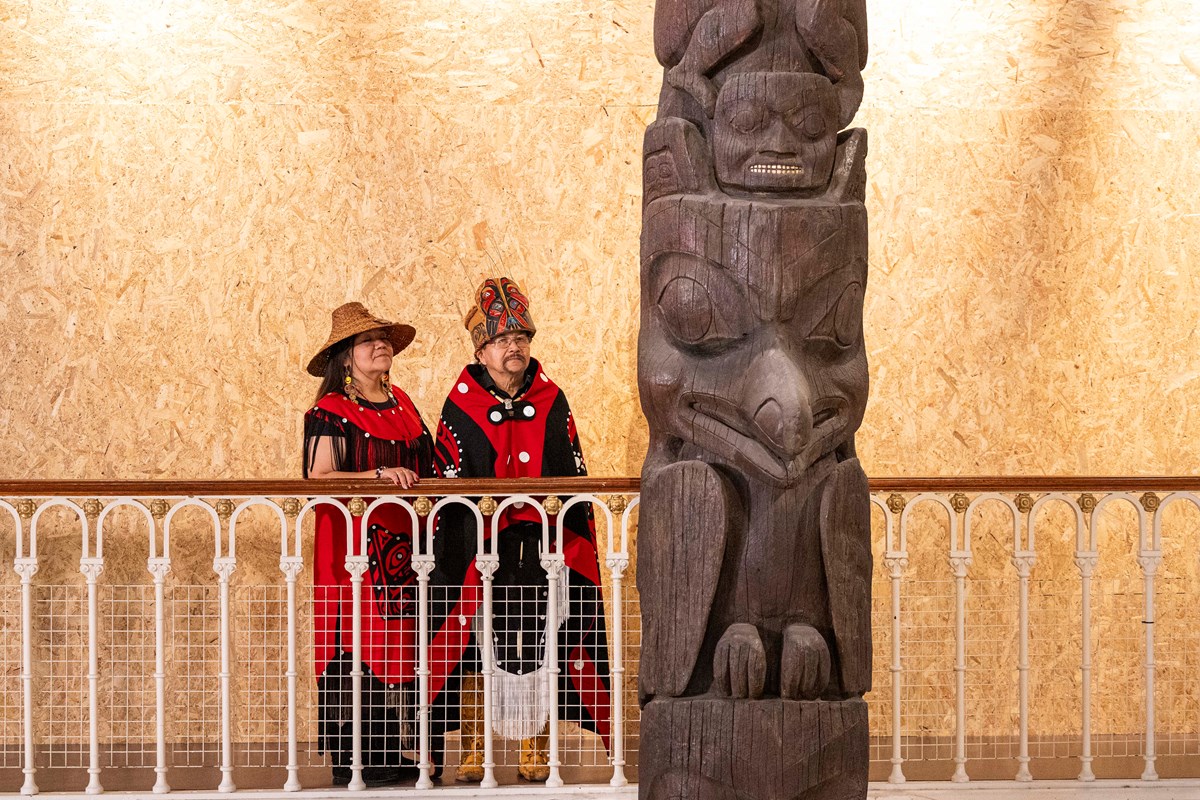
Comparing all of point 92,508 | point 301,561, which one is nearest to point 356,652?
point 301,561

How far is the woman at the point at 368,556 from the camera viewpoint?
4375 mm

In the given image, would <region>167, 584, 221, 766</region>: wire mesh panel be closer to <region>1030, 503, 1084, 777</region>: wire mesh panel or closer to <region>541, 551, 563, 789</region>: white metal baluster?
<region>541, 551, 563, 789</region>: white metal baluster

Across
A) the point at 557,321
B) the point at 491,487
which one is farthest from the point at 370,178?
the point at 491,487

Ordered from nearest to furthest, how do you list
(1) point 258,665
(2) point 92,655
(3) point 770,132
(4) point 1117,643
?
Result: (3) point 770,132 < (2) point 92,655 < (1) point 258,665 < (4) point 1117,643

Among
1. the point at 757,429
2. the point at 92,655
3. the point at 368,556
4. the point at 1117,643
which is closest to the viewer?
the point at 757,429

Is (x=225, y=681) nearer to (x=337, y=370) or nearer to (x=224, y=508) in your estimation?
(x=224, y=508)

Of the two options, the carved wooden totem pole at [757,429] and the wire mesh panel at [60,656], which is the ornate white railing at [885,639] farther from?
the carved wooden totem pole at [757,429]

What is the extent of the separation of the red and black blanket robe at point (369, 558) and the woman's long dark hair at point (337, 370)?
0.21 feet

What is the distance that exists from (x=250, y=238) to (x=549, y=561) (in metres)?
2.45

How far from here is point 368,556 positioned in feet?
14.7

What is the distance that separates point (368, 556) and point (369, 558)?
45 mm

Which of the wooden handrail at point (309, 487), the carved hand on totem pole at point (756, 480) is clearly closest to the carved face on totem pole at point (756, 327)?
the carved hand on totem pole at point (756, 480)

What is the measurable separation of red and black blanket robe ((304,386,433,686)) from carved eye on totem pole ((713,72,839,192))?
2.04 meters

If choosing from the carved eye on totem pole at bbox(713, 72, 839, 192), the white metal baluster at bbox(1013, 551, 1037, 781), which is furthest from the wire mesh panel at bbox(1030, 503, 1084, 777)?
the carved eye on totem pole at bbox(713, 72, 839, 192)
